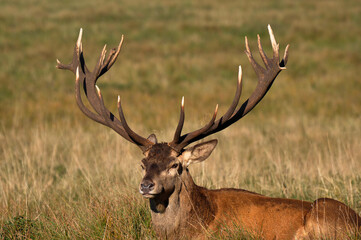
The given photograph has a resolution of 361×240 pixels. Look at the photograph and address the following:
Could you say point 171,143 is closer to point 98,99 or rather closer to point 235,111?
point 235,111

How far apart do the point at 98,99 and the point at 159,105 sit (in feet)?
32.2

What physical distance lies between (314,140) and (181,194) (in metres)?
6.55

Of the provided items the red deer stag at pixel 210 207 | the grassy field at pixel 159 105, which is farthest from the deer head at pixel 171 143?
the grassy field at pixel 159 105

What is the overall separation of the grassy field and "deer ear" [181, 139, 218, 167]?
2.40 ft

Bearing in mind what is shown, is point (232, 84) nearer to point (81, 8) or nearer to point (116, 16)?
point (116, 16)

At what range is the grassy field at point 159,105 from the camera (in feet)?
21.1

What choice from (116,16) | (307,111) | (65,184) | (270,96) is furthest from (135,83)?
(116,16)

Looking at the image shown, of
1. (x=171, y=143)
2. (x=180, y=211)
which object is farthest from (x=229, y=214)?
(x=171, y=143)

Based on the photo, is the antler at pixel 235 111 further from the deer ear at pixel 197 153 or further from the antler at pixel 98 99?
the antler at pixel 98 99

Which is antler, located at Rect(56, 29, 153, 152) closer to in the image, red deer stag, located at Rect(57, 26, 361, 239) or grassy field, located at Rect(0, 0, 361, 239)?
red deer stag, located at Rect(57, 26, 361, 239)

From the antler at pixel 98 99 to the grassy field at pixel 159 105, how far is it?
2.46 feet

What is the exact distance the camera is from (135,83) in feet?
61.6

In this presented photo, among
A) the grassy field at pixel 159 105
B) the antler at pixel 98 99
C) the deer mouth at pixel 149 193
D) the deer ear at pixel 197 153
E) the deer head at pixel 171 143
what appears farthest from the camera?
the grassy field at pixel 159 105

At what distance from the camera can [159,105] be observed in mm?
15375
